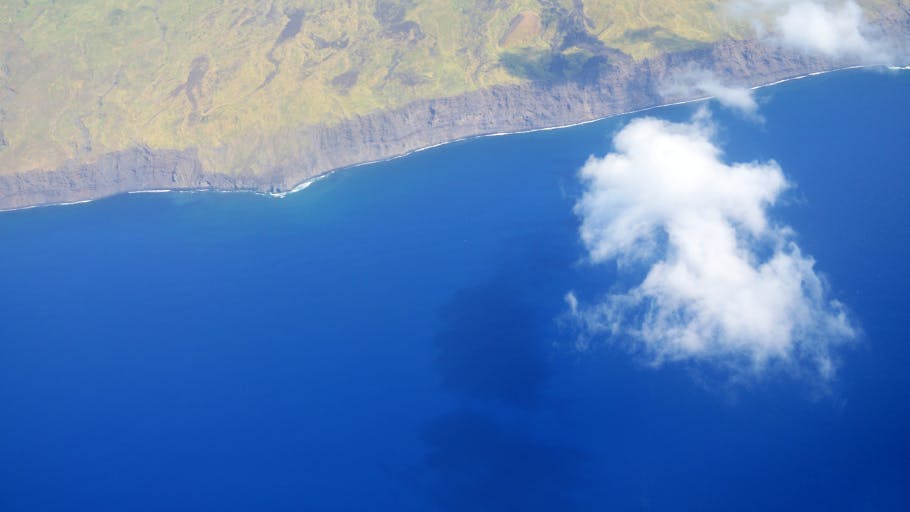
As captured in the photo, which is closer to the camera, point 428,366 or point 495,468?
point 495,468

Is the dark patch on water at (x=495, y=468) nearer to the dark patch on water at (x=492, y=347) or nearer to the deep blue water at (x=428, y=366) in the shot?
the deep blue water at (x=428, y=366)

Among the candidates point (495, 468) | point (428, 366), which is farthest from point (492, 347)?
point (495, 468)

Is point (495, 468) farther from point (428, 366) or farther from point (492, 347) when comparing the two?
point (492, 347)

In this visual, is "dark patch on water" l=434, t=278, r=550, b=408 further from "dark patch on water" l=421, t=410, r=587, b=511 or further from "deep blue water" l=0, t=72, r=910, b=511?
"dark patch on water" l=421, t=410, r=587, b=511

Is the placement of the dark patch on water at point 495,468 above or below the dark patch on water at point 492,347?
below

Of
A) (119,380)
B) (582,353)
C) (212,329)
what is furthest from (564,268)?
(119,380)

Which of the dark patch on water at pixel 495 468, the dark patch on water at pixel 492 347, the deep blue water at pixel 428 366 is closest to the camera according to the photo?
the dark patch on water at pixel 495 468

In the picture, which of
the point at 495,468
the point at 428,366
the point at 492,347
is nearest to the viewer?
the point at 495,468

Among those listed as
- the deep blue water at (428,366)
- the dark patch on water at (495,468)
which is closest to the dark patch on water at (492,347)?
the deep blue water at (428,366)
